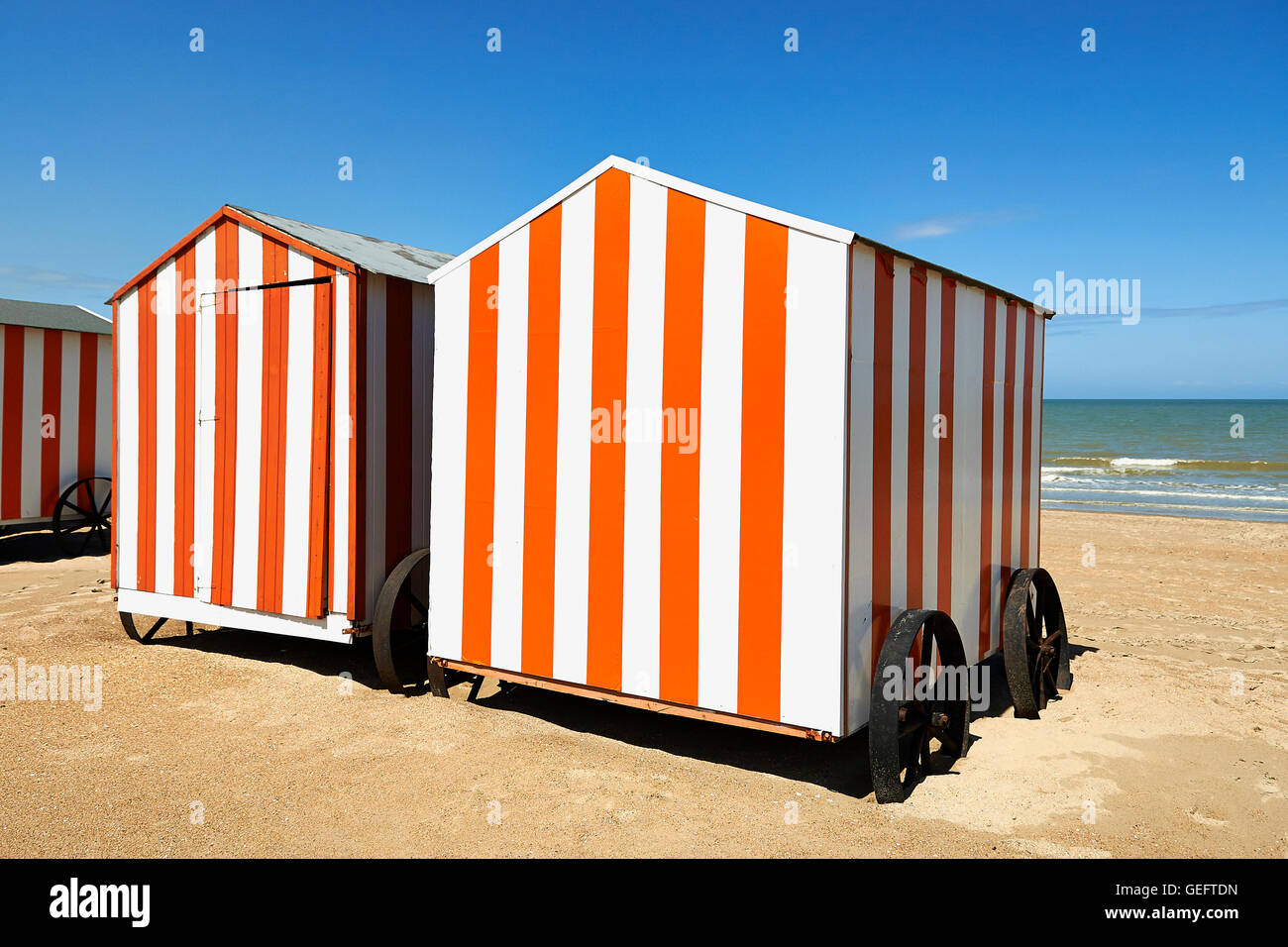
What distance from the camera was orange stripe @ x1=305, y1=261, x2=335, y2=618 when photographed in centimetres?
672

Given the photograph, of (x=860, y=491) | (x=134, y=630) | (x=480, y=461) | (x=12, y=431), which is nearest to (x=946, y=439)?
(x=860, y=491)

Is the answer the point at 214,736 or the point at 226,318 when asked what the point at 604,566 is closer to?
the point at 214,736

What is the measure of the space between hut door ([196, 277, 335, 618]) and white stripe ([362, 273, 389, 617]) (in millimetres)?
290

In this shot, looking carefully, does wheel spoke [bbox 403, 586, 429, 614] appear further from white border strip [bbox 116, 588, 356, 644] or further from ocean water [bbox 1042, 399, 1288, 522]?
ocean water [bbox 1042, 399, 1288, 522]

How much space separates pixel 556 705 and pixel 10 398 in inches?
396

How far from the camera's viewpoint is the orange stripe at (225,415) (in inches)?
286

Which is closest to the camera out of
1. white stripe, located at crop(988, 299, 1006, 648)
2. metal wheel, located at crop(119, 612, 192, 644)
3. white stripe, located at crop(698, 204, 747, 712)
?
white stripe, located at crop(698, 204, 747, 712)

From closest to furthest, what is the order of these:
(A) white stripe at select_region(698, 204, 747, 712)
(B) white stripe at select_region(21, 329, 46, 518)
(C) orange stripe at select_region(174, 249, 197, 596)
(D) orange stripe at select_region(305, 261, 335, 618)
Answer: (A) white stripe at select_region(698, 204, 747, 712) → (D) orange stripe at select_region(305, 261, 335, 618) → (C) orange stripe at select_region(174, 249, 197, 596) → (B) white stripe at select_region(21, 329, 46, 518)

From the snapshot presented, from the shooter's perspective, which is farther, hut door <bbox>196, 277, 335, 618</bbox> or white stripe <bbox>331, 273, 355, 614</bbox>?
hut door <bbox>196, 277, 335, 618</bbox>

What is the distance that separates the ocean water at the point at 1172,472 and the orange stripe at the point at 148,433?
64.1 ft

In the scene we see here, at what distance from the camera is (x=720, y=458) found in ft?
16.6

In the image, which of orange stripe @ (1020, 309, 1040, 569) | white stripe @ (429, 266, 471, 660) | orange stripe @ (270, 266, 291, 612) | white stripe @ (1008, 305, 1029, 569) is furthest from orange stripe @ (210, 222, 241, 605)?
orange stripe @ (1020, 309, 1040, 569)

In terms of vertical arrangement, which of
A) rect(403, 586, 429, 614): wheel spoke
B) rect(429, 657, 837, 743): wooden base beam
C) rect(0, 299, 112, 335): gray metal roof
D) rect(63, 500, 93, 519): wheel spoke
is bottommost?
rect(429, 657, 837, 743): wooden base beam

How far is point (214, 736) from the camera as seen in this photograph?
5.66 meters
